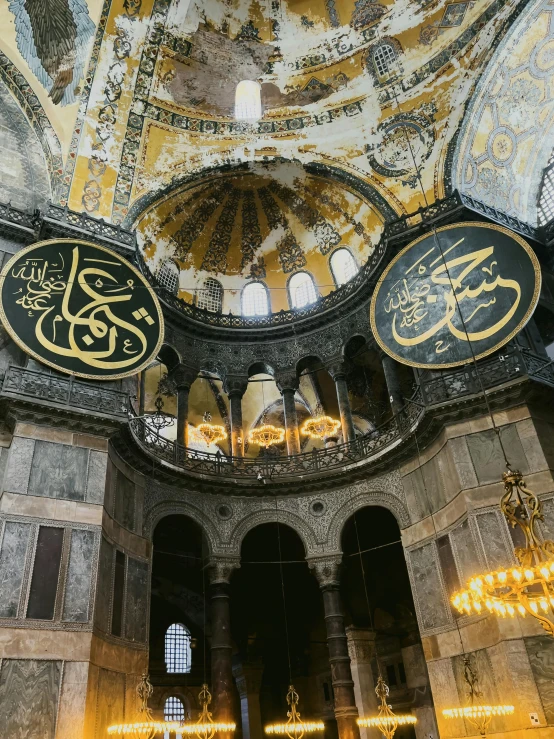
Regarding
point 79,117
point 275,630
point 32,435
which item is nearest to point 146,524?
point 32,435

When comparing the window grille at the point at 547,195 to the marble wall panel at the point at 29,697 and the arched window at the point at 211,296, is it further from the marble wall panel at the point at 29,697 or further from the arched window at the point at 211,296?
the marble wall panel at the point at 29,697

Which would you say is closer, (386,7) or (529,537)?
(529,537)

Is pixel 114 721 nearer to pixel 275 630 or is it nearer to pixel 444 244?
pixel 275 630

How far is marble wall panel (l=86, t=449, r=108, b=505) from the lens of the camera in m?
10.0

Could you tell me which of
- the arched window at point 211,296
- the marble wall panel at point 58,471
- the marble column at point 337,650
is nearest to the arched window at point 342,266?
the arched window at point 211,296

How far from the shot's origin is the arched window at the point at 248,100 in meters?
15.5

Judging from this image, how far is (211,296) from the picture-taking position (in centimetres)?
1602

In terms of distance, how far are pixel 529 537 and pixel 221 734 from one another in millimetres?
7442

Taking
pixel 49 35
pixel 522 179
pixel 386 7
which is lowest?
pixel 522 179

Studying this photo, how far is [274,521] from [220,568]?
5.00ft

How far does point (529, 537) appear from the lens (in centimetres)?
569

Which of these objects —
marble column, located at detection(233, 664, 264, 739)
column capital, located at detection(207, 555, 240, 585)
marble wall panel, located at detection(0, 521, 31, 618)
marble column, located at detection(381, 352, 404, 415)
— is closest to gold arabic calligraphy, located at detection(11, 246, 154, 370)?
marble wall panel, located at detection(0, 521, 31, 618)

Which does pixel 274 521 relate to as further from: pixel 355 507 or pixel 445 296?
pixel 445 296

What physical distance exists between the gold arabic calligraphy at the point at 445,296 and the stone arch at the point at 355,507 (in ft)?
10.2
